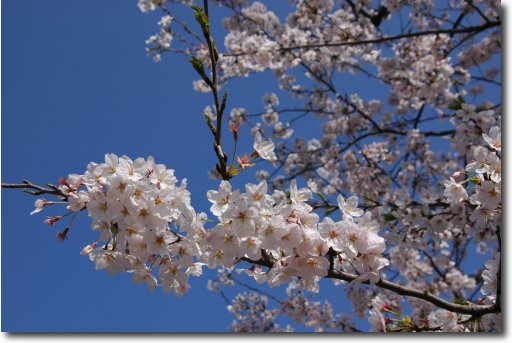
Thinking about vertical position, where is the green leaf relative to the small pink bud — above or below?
above

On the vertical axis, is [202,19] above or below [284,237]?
above

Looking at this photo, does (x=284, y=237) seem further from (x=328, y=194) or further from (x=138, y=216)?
(x=328, y=194)

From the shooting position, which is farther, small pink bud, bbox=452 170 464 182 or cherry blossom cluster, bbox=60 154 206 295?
small pink bud, bbox=452 170 464 182

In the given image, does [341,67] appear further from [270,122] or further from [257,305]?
[257,305]

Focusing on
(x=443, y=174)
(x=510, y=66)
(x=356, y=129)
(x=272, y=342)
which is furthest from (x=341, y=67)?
(x=272, y=342)

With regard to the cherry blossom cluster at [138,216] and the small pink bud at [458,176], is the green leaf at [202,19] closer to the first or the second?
the cherry blossom cluster at [138,216]

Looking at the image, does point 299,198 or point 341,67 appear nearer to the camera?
point 299,198

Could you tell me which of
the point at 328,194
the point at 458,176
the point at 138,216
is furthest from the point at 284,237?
the point at 328,194

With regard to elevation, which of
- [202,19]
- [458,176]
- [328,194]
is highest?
[328,194]

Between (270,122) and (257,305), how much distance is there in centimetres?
198

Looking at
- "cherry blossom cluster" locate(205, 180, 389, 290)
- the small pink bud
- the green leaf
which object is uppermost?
the green leaf

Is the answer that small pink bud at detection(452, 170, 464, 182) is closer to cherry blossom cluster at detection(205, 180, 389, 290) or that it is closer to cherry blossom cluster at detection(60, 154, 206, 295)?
cherry blossom cluster at detection(205, 180, 389, 290)

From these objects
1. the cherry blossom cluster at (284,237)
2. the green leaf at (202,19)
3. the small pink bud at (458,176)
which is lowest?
the cherry blossom cluster at (284,237)

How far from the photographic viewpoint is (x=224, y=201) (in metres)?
0.91
